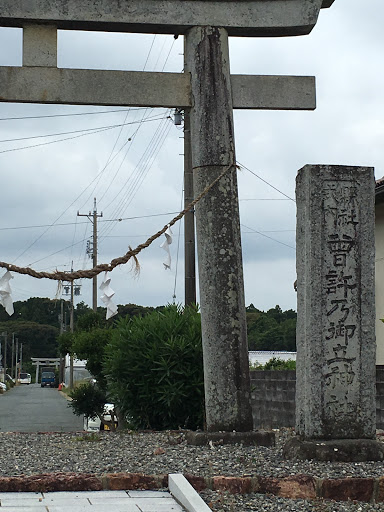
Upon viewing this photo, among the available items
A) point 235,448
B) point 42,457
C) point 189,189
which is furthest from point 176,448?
point 189,189

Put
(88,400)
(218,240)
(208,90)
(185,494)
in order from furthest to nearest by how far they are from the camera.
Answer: (88,400)
(208,90)
(218,240)
(185,494)

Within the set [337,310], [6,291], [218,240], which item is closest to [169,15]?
[218,240]

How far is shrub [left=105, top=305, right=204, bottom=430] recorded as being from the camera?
10.4 m

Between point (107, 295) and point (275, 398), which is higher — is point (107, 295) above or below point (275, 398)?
above

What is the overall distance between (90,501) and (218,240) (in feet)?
13.2

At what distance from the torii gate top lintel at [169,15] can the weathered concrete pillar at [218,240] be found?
207mm

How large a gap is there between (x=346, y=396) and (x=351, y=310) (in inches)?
33.2

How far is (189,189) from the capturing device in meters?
17.4

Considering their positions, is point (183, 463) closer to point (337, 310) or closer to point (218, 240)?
point (337, 310)

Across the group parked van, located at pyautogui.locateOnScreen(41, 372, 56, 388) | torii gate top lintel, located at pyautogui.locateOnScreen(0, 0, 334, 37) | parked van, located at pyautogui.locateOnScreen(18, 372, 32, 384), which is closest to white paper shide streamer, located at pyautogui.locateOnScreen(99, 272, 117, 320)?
torii gate top lintel, located at pyautogui.locateOnScreen(0, 0, 334, 37)

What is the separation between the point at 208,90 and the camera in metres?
9.39

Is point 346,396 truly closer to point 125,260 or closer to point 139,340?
point 125,260

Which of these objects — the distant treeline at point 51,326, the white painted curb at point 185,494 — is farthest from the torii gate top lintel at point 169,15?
the distant treeline at point 51,326

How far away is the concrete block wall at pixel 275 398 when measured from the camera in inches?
597
